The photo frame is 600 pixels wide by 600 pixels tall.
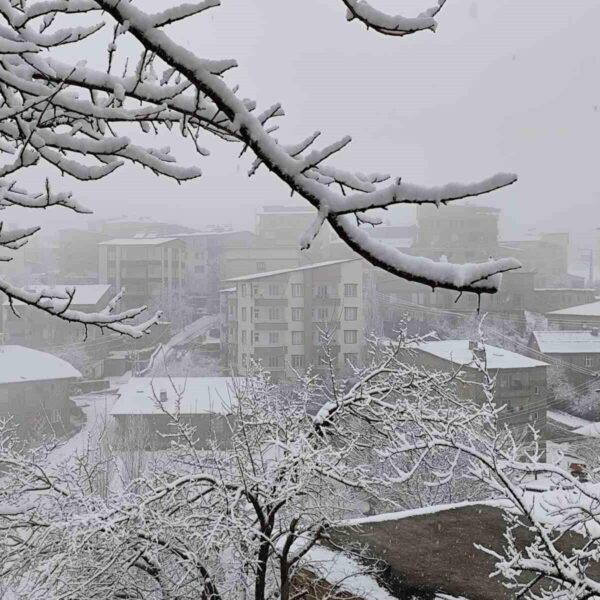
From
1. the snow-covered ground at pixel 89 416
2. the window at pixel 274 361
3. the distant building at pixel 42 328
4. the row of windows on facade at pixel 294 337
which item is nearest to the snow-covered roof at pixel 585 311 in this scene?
the row of windows on facade at pixel 294 337

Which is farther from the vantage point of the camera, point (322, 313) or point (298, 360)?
point (322, 313)

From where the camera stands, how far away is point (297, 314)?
26.5 metres

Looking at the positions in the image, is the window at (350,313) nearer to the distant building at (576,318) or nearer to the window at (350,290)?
the window at (350,290)

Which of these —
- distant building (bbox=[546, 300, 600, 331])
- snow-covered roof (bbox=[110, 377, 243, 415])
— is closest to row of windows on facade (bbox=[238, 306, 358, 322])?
snow-covered roof (bbox=[110, 377, 243, 415])

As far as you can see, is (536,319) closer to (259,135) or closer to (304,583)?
(304,583)

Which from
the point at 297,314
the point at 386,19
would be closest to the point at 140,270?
the point at 297,314

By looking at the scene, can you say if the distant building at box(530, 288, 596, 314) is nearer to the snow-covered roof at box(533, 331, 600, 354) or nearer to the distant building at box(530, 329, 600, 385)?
the snow-covered roof at box(533, 331, 600, 354)

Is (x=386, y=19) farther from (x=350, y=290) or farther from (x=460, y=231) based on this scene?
(x=460, y=231)

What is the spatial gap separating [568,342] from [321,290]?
416 inches

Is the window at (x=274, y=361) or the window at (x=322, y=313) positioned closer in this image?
the window at (x=274, y=361)

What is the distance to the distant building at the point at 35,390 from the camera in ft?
72.1

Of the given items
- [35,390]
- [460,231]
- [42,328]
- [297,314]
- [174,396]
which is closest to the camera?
[174,396]

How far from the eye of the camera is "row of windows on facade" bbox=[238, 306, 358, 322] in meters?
26.2

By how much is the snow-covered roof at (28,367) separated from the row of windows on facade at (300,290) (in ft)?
23.1
